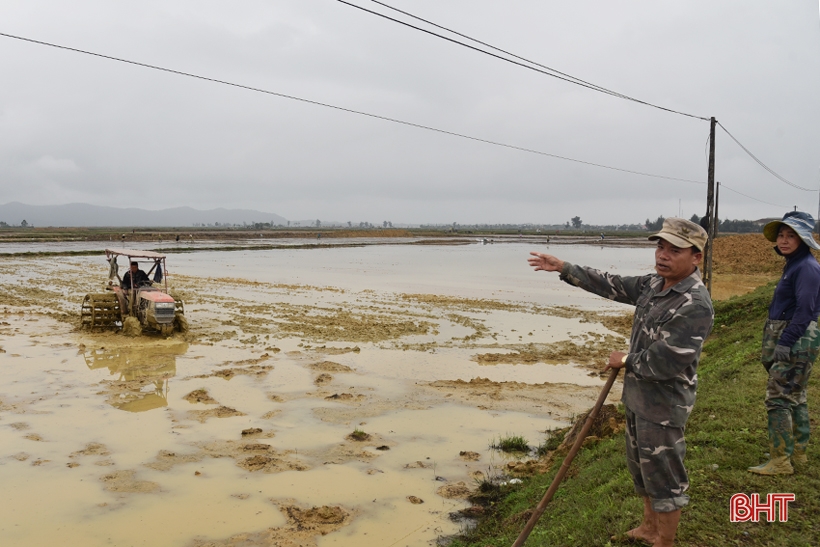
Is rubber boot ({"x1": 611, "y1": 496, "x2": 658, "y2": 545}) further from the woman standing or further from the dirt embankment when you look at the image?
the dirt embankment

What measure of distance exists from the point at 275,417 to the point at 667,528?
21.1ft

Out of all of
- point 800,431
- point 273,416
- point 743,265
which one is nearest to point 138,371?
point 273,416

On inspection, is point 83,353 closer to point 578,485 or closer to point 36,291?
point 578,485

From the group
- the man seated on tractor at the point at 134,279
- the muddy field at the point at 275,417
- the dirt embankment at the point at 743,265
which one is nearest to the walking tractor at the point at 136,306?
the man seated on tractor at the point at 134,279

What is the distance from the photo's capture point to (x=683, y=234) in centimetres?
326

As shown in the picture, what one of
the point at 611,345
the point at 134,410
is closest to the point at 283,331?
the point at 134,410

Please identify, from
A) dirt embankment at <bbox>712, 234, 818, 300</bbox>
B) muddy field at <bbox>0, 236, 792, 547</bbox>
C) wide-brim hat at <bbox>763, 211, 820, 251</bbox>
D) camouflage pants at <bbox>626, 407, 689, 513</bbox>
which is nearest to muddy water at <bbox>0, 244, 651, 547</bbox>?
muddy field at <bbox>0, 236, 792, 547</bbox>

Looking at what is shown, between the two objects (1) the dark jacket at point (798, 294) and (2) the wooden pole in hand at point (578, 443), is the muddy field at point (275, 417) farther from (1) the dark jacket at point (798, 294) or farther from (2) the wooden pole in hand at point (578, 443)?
(1) the dark jacket at point (798, 294)

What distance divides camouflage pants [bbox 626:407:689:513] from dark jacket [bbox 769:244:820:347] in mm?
1751

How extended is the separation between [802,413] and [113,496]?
21.9 ft

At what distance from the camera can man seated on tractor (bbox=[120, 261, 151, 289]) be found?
15.0m

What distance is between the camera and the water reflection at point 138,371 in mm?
9297

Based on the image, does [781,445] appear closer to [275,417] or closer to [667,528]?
[667,528]

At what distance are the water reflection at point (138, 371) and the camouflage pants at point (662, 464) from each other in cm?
802
